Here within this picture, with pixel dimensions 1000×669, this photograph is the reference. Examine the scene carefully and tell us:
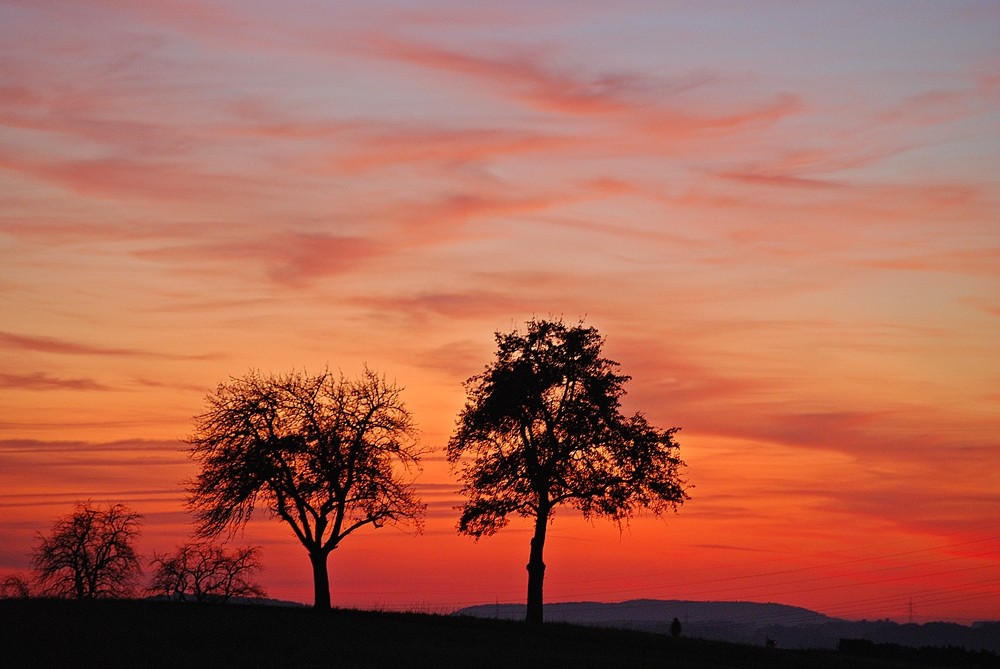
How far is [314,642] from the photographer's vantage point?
4791 centimetres

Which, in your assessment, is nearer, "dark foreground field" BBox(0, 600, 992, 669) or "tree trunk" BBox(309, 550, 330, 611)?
"dark foreground field" BBox(0, 600, 992, 669)

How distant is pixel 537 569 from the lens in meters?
65.6

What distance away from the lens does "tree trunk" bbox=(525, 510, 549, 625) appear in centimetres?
6481

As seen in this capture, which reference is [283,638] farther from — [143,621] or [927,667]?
[927,667]

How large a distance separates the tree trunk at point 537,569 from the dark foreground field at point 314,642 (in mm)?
3511

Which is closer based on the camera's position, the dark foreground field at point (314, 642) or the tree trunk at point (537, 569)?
the dark foreground field at point (314, 642)

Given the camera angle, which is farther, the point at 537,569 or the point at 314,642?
the point at 537,569

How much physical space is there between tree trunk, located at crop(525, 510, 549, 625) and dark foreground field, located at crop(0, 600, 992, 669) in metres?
3.51

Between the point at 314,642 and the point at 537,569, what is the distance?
66.4 ft

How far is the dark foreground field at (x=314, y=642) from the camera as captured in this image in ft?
139

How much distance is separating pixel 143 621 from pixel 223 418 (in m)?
17.4

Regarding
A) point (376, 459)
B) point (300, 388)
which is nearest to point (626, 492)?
point (376, 459)

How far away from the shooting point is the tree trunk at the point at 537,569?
64812 millimetres

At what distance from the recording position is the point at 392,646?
47.2 meters
